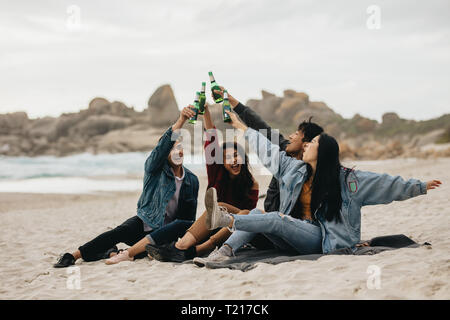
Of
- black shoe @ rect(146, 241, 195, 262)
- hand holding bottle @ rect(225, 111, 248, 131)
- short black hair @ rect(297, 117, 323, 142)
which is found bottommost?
black shoe @ rect(146, 241, 195, 262)

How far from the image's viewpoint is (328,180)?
376 cm

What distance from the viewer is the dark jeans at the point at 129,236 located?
14.1 ft

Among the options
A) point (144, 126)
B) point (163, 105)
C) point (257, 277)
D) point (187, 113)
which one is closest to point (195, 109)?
point (187, 113)

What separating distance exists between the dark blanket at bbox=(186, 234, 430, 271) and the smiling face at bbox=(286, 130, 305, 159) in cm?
93

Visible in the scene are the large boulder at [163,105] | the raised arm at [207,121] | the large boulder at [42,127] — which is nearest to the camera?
the raised arm at [207,121]

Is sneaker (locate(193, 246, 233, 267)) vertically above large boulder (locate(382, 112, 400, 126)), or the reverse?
large boulder (locate(382, 112, 400, 126))

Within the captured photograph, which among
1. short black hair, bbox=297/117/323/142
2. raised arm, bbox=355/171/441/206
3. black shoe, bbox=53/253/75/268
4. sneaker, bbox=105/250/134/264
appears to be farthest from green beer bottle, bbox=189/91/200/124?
black shoe, bbox=53/253/75/268

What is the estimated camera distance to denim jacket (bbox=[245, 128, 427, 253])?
145 inches

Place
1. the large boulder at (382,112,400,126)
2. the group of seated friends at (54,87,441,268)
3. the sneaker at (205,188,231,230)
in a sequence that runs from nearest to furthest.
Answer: the sneaker at (205,188,231,230) < the group of seated friends at (54,87,441,268) < the large boulder at (382,112,400,126)

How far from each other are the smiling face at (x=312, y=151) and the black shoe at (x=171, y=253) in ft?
4.46

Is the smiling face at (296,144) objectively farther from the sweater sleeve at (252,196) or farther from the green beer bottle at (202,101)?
the green beer bottle at (202,101)

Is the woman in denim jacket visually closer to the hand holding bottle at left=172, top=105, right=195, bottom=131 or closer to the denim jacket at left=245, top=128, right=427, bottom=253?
the hand holding bottle at left=172, top=105, right=195, bottom=131

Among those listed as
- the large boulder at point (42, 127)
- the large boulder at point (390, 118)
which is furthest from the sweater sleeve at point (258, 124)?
the large boulder at point (390, 118)
